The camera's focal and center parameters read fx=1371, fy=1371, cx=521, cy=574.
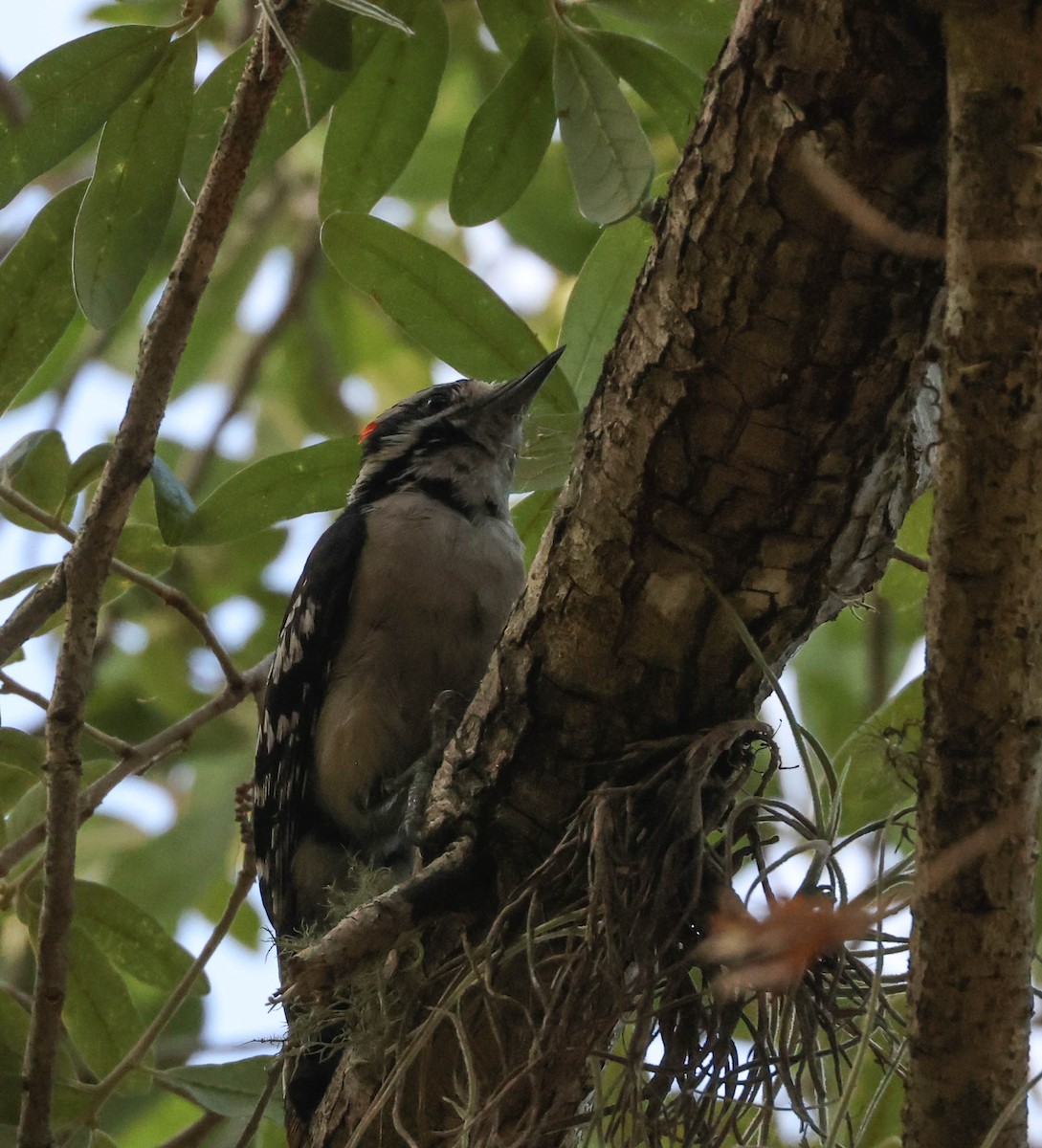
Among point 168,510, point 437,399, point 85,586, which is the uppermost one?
point 437,399

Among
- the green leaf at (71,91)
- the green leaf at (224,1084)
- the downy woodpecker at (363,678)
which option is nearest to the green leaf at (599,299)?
the downy woodpecker at (363,678)

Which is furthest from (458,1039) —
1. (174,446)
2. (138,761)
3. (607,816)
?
(174,446)

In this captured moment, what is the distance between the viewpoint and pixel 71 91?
2.52 m

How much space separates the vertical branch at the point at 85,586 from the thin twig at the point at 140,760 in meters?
0.20

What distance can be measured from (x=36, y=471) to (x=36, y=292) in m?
0.38

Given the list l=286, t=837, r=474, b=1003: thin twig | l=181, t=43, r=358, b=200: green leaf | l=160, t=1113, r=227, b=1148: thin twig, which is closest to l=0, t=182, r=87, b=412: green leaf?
l=181, t=43, r=358, b=200: green leaf

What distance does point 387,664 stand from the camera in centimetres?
321

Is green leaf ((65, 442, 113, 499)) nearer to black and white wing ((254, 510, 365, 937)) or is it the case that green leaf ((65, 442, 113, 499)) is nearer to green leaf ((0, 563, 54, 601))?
green leaf ((0, 563, 54, 601))

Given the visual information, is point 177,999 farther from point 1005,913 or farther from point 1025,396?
point 1025,396

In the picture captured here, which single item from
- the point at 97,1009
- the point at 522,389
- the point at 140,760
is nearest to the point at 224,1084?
the point at 97,1009

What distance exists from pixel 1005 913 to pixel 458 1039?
86 cm

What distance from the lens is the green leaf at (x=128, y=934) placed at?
3.11m

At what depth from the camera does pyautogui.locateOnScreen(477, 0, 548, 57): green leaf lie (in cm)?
262

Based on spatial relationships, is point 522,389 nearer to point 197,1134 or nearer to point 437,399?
point 437,399
